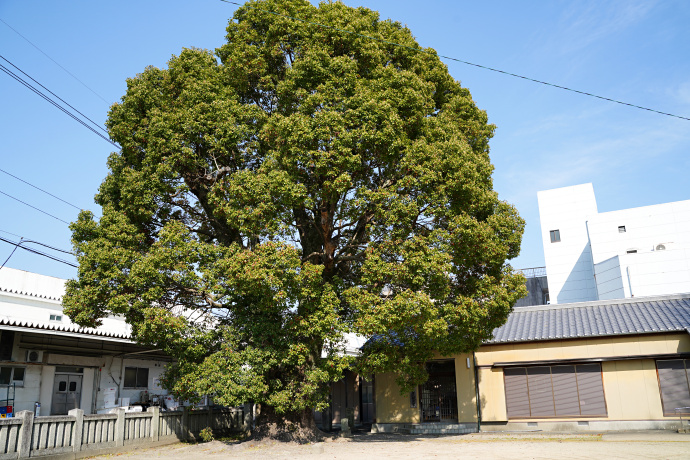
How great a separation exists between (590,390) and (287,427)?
10.8 meters

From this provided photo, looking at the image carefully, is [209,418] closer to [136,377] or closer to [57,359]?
[136,377]

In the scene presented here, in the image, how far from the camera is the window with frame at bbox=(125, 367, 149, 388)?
21.2 metres

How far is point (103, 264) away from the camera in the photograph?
14.2m

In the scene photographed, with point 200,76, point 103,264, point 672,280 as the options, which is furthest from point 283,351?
point 672,280

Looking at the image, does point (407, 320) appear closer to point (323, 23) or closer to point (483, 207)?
point (483, 207)

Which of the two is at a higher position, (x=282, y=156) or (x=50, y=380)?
(x=282, y=156)

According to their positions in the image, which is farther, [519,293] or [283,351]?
[519,293]

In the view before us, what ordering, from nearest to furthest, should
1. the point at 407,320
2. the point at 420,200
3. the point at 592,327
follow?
the point at 407,320 < the point at 420,200 < the point at 592,327

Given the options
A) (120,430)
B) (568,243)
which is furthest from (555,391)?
(568,243)

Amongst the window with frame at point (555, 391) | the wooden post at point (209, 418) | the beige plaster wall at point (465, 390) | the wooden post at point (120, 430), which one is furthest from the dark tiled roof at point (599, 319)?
the wooden post at point (120, 430)

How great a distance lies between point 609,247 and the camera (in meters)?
37.9

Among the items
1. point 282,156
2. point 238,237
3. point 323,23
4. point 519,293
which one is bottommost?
point 519,293

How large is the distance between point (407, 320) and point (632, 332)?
909 centimetres

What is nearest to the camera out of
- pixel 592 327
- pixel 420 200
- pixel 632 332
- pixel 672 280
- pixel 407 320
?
pixel 407 320
